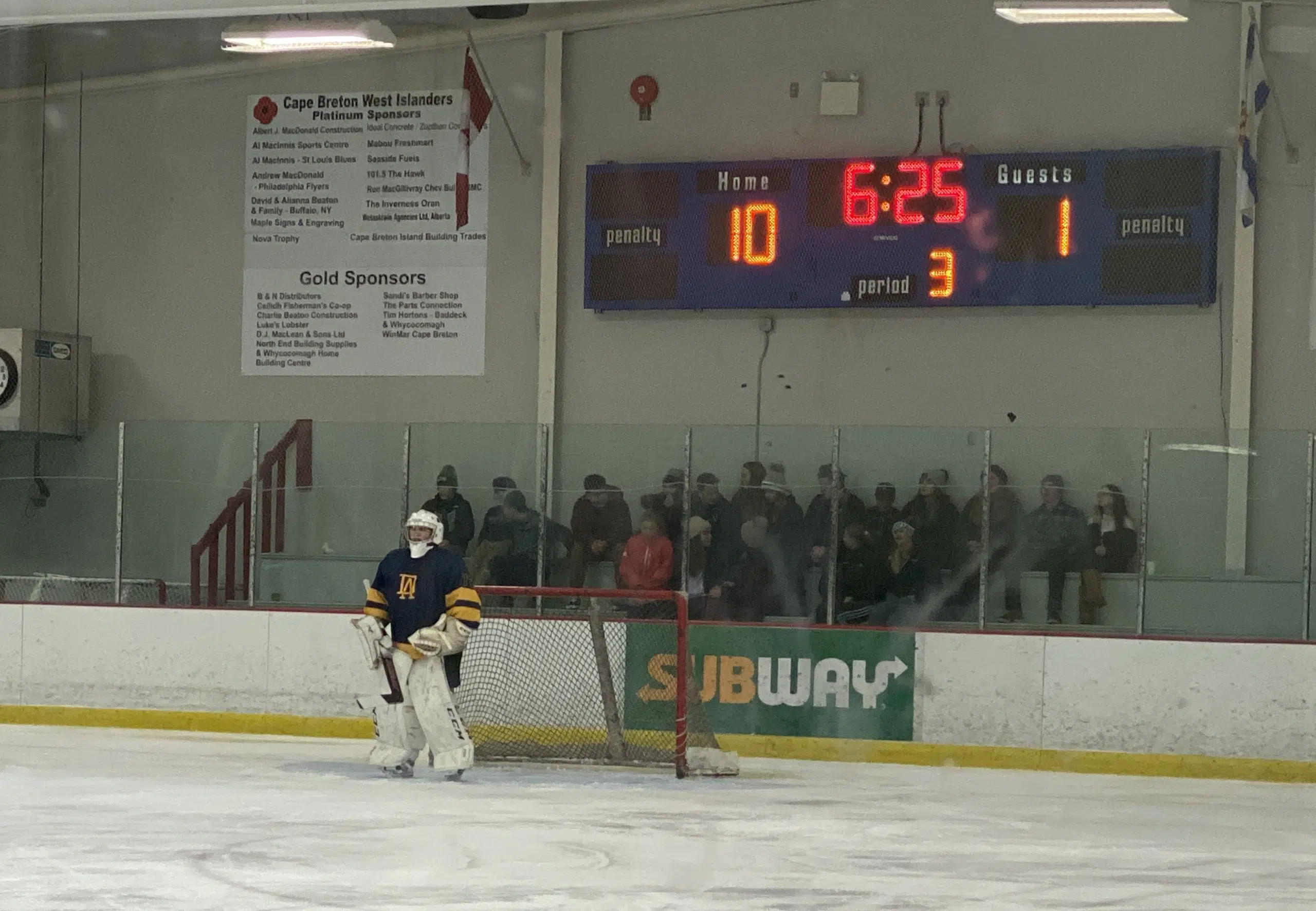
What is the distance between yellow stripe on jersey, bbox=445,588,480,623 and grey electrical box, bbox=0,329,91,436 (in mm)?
5440

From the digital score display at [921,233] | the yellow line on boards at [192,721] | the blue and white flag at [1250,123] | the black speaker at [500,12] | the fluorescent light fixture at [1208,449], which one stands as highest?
the black speaker at [500,12]

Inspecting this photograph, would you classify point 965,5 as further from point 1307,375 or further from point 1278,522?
point 1278,522

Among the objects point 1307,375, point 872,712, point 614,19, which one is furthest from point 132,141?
point 1307,375

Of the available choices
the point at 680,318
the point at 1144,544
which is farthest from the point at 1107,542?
the point at 680,318

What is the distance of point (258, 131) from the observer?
523 inches

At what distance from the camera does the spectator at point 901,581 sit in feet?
32.9

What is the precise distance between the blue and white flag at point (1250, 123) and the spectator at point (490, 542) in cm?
460

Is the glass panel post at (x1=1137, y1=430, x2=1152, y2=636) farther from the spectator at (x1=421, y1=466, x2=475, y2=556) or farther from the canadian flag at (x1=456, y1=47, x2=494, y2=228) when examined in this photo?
the canadian flag at (x1=456, y1=47, x2=494, y2=228)

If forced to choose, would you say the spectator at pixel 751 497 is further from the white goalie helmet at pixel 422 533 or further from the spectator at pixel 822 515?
the white goalie helmet at pixel 422 533

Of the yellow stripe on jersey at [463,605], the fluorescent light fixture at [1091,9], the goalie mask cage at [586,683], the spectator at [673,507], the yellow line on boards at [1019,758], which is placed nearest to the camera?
the yellow stripe on jersey at [463,605]

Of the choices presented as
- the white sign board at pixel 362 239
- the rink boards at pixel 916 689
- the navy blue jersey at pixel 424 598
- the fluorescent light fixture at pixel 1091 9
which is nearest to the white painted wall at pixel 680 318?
the white sign board at pixel 362 239

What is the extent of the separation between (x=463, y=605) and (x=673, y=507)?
6.75ft

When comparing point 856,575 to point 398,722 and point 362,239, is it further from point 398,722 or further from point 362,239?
point 362,239

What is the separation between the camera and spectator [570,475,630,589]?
10.4 metres
